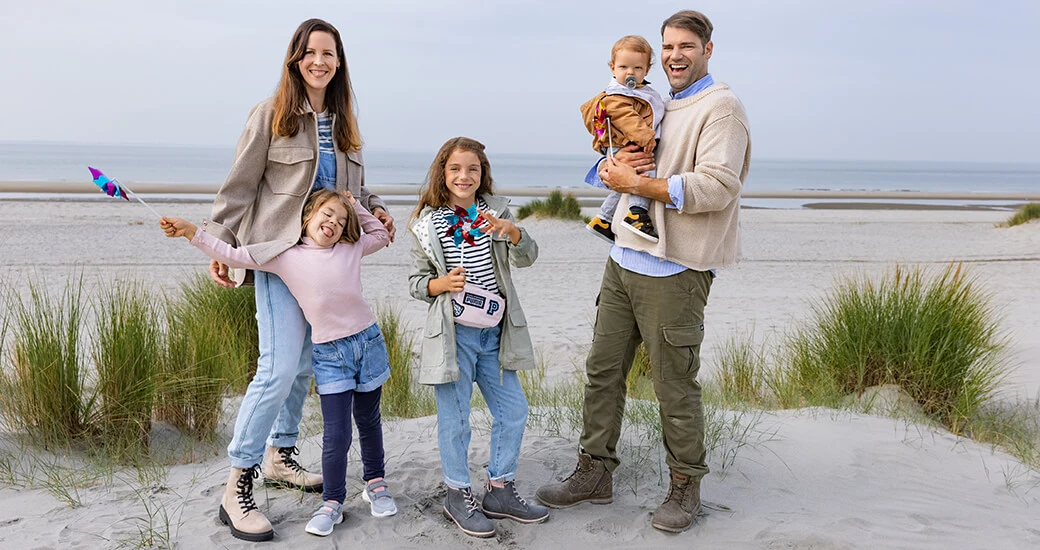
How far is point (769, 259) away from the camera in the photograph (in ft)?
44.2

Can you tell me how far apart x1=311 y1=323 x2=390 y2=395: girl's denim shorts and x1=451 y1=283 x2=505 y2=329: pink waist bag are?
1.25 feet

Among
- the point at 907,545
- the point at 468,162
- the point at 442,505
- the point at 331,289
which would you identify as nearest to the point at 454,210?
the point at 468,162

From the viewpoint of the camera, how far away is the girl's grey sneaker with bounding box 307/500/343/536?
10.4 ft

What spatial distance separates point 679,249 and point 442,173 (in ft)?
3.25

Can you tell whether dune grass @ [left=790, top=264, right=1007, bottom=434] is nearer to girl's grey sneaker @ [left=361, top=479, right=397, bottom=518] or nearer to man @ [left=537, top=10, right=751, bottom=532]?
man @ [left=537, top=10, right=751, bottom=532]

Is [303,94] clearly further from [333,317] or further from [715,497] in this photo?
[715,497]

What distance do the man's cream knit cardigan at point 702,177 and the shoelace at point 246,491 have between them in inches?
69.1

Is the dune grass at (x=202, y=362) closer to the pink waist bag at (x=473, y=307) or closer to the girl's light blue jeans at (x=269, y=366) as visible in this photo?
the girl's light blue jeans at (x=269, y=366)

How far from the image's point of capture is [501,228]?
3170mm

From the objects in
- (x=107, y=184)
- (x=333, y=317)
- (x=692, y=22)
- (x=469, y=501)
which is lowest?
(x=469, y=501)

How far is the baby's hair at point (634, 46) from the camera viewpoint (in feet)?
10.1

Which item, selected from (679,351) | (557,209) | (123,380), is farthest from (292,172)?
(557,209)

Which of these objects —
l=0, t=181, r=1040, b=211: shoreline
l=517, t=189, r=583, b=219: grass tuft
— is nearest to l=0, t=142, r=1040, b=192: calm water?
l=0, t=181, r=1040, b=211: shoreline

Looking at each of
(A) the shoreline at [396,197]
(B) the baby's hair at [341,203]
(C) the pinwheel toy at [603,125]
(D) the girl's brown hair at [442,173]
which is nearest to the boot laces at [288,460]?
(B) the baby's hair at [341,203]
